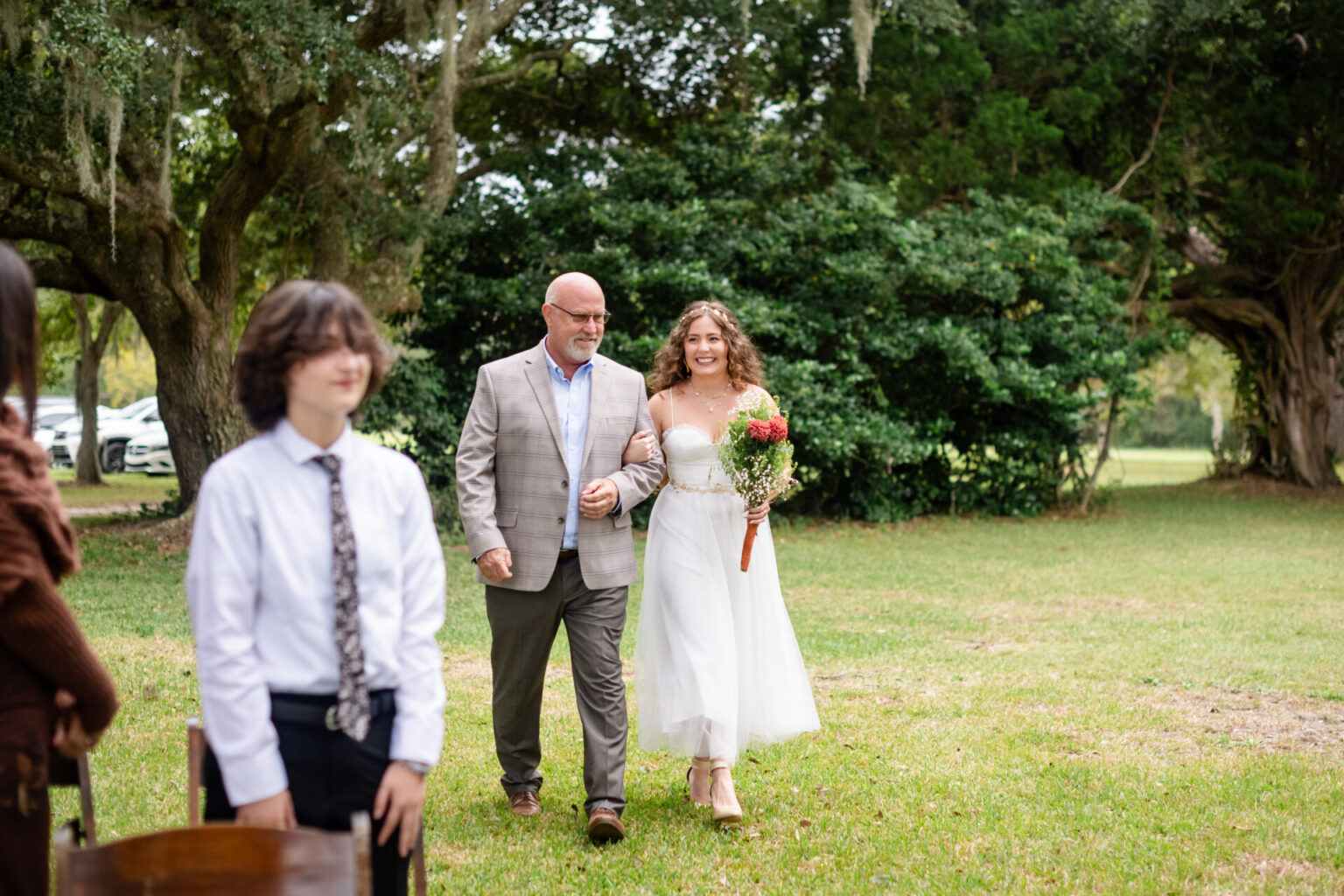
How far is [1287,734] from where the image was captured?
614cm

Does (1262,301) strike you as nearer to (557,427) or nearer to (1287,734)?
(1287,734)

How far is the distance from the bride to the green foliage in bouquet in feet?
0.36

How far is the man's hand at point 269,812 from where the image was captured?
7.66 feet

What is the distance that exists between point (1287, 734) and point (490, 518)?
174 inches

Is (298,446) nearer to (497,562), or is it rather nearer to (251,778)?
(251,778)

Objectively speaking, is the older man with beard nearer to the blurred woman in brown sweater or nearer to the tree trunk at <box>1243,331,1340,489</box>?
the blurred woman in brown sweater

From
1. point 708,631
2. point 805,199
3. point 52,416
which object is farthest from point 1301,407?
point 52,416

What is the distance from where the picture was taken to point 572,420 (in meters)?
4.79

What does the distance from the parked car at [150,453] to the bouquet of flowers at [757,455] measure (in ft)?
76.1

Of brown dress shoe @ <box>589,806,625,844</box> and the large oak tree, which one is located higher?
the large oak tree

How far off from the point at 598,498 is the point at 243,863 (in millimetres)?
2608

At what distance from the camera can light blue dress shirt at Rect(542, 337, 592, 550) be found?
15.5ft


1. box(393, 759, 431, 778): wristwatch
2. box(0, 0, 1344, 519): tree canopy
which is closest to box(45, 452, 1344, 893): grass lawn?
box(393, 759, 431, 778): wristwatch

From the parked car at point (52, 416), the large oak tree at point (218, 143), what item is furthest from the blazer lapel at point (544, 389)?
the parked car at point (52, 416)
